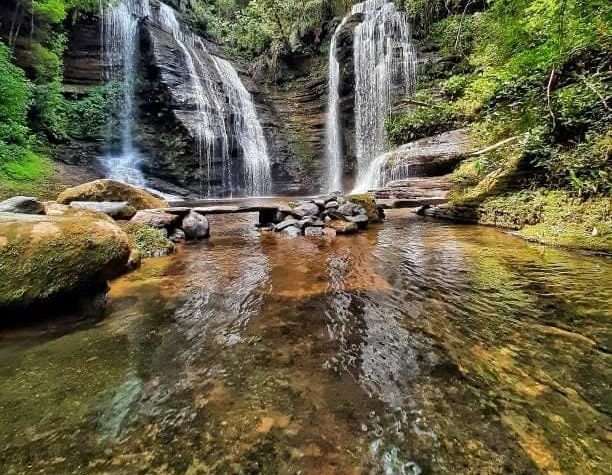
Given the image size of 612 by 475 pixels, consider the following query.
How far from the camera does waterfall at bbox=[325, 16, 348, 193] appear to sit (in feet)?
65.4

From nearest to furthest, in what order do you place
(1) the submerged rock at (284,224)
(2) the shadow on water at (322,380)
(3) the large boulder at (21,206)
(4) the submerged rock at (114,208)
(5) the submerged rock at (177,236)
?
(2) the shadow on water at (322,380)
(3) the large boulder at (21,206)
(4) the submerged rock at (114,208)
(5) the submerged rock at (177,236)
(1) the submerged rock at (284,224)

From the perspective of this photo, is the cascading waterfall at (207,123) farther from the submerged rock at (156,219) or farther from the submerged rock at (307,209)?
the submerged rock at (156,219)

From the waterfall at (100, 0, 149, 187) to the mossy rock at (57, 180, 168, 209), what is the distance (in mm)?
9533

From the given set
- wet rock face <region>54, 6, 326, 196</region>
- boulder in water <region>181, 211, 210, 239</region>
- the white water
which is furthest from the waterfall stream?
boulder in water <region>181, 211, 210, 239</region>

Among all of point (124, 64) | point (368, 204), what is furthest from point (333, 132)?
point (368, 204)

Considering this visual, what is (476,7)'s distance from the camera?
16797 mm

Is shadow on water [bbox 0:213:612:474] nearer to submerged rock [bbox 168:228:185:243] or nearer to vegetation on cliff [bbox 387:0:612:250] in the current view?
submerged rock [bbox 168:228:185:243]

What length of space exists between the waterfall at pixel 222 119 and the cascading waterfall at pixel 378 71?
5820 mm

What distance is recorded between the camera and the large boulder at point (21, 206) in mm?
3816

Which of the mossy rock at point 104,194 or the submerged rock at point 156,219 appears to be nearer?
the submerged rock at point 156,219

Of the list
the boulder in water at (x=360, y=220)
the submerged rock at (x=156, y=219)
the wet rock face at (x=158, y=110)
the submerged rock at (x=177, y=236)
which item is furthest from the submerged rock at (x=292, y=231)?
the wet rock face at (x=158, y=110)

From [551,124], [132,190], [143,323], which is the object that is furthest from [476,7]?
[143,323]

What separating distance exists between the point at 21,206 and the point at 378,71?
56.8 ft

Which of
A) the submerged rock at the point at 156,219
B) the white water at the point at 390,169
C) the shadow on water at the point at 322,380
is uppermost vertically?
the white water at the point at 390,169
